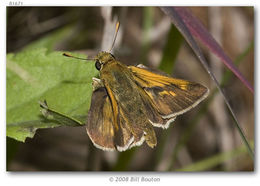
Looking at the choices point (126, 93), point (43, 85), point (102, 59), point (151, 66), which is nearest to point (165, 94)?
point (126, 93)

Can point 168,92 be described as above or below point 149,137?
above

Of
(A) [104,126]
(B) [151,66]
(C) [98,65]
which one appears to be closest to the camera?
(A) [104,126]

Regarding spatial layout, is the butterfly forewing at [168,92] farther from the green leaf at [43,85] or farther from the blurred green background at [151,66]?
the blurred green background at [151,66]

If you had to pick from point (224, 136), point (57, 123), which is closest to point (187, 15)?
point (57, 123)

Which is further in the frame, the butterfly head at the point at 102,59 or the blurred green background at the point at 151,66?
the blurred green background at the point at 151,66

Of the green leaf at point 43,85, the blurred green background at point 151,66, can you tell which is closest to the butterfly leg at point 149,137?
the green leaf at point 43,85

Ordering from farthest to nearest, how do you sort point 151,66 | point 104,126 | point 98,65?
point 151,66, point 98,65, point 104,126

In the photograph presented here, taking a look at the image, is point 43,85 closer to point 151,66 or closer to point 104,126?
point 104,126

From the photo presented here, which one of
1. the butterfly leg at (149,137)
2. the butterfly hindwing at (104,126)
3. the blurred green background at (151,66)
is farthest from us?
the blurred green background at (151,66)

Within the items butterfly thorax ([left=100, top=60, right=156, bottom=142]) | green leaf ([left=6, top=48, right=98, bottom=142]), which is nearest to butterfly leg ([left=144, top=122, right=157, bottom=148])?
butterfly thorax ([left=100, top=60, right=156, bottom=142])
